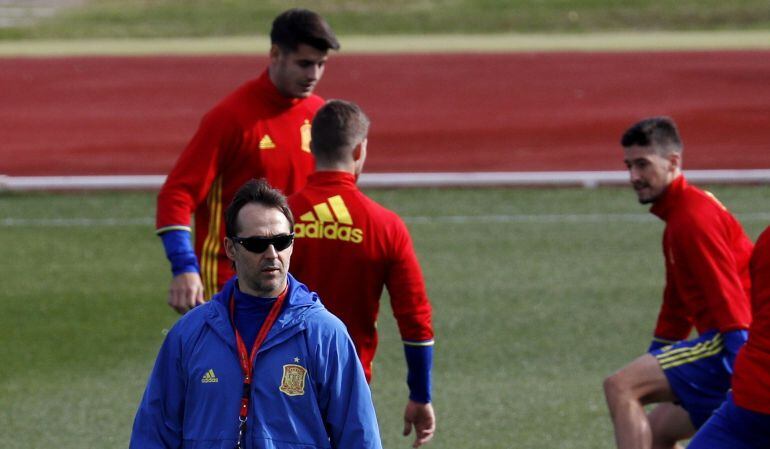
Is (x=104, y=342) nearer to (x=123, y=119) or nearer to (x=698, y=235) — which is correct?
(x=698, y=235)

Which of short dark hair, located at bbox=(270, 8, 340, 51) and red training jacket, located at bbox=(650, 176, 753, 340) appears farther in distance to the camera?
short dark hair, located at bbox=(270, 8, 340, 51)

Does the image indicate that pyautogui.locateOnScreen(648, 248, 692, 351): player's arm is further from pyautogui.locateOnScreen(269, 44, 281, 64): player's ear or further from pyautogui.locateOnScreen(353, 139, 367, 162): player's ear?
pyautogui.locateOnScreen(269, 44, 281, 64): player's ear

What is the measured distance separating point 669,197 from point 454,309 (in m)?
4.28

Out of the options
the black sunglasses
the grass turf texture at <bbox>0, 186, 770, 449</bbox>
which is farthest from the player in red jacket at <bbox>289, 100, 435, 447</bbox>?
the grass turf texture at <bbox>0, 186, 770, 449</bbox>

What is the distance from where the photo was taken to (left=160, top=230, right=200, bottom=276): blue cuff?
24.5 ft

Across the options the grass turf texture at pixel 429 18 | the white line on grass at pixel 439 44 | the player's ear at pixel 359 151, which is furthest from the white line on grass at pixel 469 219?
A: the grass turf texture at pixel 429 18

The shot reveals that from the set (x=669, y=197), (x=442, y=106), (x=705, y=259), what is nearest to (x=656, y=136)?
(x=669, y=197)

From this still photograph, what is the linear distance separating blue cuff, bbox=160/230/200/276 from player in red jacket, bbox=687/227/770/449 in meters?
2.60

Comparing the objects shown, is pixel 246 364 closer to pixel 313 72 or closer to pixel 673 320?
pixel 313 72

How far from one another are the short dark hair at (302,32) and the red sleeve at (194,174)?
510mm

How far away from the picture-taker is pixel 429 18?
107ft

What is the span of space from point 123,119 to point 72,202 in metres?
6.32

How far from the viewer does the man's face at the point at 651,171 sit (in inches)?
310

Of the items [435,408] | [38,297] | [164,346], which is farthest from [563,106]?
[164,346]
